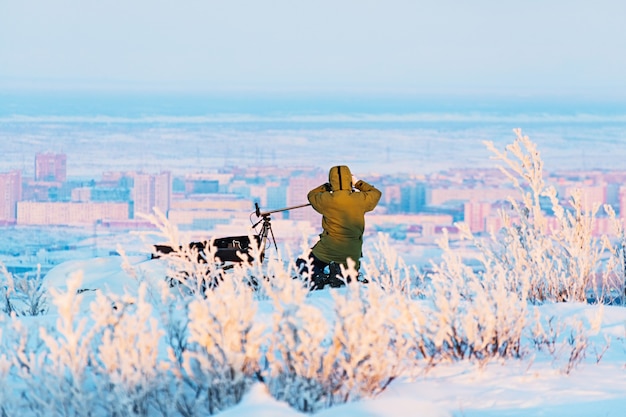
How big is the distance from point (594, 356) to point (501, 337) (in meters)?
0.71

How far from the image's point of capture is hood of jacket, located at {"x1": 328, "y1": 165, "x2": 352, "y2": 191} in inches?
373

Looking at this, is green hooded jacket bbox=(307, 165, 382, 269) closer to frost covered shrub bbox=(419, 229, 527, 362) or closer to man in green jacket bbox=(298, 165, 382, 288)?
man in green jacket bbox=(298, 165, 382, 288)

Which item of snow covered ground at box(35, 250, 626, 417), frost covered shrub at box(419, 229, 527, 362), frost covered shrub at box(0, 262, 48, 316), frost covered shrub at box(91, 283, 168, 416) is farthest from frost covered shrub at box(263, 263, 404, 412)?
frost covered shrub at box(0, 262, 48, 316)

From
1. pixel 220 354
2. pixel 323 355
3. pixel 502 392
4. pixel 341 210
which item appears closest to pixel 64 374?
pixel 220 354

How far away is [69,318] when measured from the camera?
14.8 feet

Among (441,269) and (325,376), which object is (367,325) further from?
(441,269)

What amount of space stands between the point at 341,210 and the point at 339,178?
0.28 meters

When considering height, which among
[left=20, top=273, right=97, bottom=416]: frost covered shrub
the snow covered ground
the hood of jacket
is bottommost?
the snow covered ground

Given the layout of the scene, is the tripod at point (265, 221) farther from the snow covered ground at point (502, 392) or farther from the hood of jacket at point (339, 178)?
the snow covered ground at point (502, 392)

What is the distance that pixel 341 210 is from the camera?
373 inches

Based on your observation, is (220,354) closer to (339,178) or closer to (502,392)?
(502,392)

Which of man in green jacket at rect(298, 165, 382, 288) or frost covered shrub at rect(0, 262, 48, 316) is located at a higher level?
man in green jacket at rect(298, 165, 382, 288)

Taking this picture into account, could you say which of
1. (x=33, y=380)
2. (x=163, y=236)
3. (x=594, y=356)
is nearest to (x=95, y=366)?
(x=33, y=380)

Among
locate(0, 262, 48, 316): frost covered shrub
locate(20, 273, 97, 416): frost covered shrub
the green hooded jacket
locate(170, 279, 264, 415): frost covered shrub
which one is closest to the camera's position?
locate(20, 273, 97, 416): frost covered shrub
